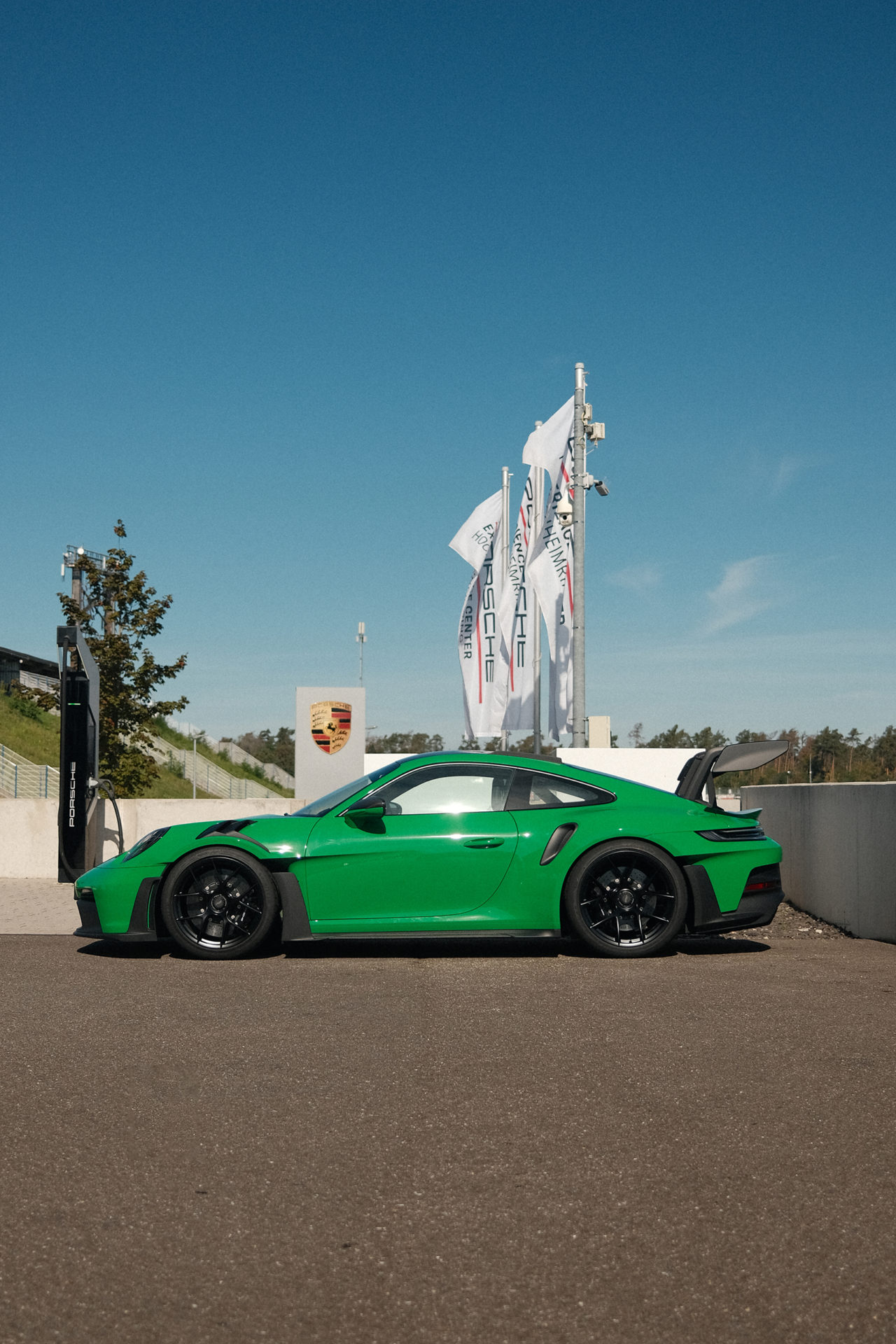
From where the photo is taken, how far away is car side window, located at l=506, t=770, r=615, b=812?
25.3ft

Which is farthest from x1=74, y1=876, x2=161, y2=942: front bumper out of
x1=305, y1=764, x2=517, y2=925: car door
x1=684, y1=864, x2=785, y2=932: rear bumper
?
x1=684, y1=864, x2=785, y2=932: rear bumper

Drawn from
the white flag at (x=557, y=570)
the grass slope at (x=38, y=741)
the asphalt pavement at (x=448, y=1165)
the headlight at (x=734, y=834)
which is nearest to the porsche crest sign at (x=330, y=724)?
the white flag at (x=557, y=570)

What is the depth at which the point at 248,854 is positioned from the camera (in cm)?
748

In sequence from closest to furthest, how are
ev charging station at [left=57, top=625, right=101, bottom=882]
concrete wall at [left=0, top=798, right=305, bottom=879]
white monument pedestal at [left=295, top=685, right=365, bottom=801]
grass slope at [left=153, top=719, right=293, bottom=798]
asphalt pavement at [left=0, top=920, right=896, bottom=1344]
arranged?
asphalt pavement at [left=0, top=920, right=896, bottom=1344] → ev charging station at [left=57, top=625, right=101, bottom=882] → concrete wall at [left=0, top=798, right=305, bottom=879] → white monument pedestal at [left=295, top=685, right=365, bottom=801] → grass slope at [left=153, top=719, right=293, bottom=798]

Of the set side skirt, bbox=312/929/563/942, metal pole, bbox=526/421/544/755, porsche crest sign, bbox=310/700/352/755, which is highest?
metal pole, bbox=526/421/544/755

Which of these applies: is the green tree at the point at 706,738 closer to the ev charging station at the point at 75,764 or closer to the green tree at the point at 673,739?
the green tree at the point at 673,739

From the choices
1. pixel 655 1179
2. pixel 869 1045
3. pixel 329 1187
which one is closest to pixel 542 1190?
pixel 655 1179

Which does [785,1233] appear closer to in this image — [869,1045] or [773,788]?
[869,1045]

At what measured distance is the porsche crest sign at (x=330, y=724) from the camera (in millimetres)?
19000

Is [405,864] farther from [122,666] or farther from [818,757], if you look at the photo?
[818,757]

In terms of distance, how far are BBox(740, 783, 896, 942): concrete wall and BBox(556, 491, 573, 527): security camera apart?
9865mm

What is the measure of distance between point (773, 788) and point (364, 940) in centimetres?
507

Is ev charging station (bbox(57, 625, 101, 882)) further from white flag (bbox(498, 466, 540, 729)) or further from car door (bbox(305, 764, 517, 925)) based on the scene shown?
white flag (bbox(498, 466, 540, 729))

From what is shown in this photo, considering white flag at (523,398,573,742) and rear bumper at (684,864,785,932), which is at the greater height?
white flag at (523,398,573,742)
